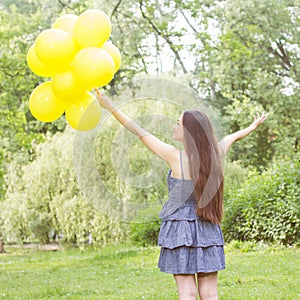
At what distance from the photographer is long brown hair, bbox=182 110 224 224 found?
2840 millimetres

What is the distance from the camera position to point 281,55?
14.6 m

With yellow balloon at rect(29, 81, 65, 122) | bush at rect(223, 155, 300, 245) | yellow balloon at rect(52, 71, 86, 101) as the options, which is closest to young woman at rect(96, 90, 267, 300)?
yellow balloon at rect(52, 71, 86, 101)

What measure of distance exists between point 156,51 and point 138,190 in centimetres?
742

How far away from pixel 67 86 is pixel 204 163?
2.76 ft

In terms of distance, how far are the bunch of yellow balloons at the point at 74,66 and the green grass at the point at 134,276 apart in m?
2.32

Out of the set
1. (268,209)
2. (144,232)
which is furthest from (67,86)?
(144,232)

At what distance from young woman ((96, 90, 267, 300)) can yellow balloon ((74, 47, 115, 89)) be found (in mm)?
235

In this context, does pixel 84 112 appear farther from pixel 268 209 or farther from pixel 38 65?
pixel 268 209

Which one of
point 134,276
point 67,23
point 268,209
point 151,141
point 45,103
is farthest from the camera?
point 268,209

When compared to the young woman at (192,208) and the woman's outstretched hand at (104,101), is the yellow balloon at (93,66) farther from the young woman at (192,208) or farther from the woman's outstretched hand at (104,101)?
the young woman at (192,208)

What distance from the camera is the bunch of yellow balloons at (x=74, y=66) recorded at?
112 inches

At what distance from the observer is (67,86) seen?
2.92 meters

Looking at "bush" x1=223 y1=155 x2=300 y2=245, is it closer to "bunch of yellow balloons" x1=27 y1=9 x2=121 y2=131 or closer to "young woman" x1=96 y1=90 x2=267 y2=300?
"young woman" x1=96 y1=90 x2=267 y2=300

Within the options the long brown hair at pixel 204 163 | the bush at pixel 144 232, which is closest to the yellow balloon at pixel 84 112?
the long brown hair at pixel 204 163
